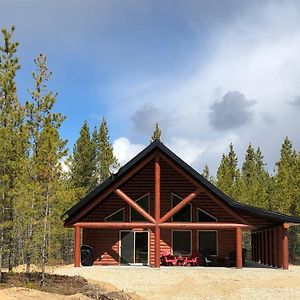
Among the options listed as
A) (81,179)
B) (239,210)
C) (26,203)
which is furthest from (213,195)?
(81,179)

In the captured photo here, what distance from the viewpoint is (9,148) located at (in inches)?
680

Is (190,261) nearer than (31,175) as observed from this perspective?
No

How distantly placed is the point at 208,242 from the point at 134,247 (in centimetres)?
412

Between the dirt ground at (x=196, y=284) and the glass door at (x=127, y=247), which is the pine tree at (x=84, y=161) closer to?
the glass door at (x=127, y=247)

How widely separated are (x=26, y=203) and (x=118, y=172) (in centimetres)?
773

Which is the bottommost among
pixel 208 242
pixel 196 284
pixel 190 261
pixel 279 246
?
pixel 196 284

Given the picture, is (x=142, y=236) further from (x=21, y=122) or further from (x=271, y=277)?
(x=21, y=122)

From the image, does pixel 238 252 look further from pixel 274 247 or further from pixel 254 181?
pixel 254 181

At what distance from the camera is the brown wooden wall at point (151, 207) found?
26047 mm

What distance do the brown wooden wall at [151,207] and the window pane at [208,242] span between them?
28 cm

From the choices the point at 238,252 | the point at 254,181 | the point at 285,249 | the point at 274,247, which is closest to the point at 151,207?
the point at 238,252

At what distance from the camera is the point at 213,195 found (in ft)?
79.0

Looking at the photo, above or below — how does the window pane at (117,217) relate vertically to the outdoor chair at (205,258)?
above

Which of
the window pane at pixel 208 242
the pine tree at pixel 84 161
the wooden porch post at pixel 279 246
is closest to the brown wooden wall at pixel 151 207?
the window pane at pixel 208 242
